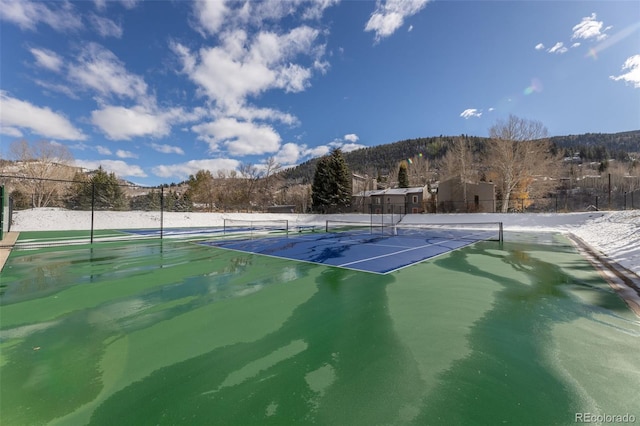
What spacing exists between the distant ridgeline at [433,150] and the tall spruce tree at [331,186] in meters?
63.3

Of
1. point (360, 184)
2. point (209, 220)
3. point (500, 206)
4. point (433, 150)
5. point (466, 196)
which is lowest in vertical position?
point (209, 220)

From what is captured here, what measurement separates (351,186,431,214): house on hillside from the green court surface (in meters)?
39.5

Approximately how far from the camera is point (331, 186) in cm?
4588

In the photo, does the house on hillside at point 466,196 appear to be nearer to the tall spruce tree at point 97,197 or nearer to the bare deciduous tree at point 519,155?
the bare deciduous tree at point 519,155

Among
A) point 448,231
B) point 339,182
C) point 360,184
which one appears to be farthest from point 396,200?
point 448,231

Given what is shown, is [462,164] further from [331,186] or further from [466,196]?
[331,186]

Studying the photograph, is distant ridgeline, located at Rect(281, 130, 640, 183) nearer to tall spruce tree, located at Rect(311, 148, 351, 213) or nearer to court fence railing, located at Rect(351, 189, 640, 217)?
tall spruce tree, located at Rect(311, 148, 351, 213)

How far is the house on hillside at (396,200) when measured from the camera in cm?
4534

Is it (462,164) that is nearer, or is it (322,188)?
(462,164)

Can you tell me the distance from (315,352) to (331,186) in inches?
1697

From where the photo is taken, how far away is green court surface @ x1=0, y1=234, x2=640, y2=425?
7.59 feet

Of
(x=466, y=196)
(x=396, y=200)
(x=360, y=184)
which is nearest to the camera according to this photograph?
(x=466, y=196)

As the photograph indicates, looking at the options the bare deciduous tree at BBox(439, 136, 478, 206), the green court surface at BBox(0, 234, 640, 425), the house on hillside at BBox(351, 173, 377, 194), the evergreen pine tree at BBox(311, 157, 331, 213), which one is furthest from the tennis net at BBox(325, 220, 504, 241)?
the house on hillside at BBox(351, 173, 377, 194)

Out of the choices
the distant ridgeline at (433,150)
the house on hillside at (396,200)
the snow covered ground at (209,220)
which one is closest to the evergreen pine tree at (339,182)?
the house on hillside at (396,200)
